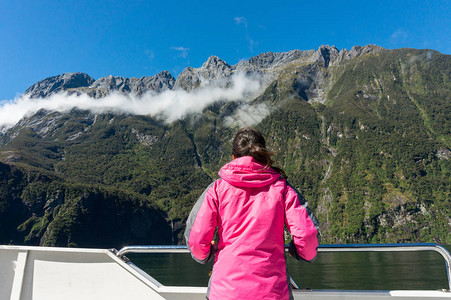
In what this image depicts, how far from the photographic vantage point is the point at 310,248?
214 centimetres

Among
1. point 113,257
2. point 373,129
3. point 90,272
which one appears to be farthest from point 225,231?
point 373,129

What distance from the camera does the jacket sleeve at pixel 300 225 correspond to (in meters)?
2.09

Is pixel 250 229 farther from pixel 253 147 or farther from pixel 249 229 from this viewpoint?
pixel 253 147

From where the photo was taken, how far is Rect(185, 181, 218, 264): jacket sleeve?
2.17 meters

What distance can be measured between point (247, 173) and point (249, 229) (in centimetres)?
39

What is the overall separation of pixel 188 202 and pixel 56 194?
194 ft

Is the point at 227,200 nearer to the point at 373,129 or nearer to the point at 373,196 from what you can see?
the point at 373,196

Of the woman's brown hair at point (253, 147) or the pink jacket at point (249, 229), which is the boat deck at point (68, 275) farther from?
the woman's brown hair at point (253, 147)

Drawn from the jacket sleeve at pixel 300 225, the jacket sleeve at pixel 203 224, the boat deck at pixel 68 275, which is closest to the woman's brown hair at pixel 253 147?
the jacket sleeve at pixel 300 225

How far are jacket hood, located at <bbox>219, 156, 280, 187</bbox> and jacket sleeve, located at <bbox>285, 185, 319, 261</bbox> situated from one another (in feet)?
0.63

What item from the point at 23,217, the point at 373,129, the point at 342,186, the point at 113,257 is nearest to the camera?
the point at 113,257

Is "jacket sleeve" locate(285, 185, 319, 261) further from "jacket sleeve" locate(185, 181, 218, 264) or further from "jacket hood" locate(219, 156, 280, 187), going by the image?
"jacket sleeve" locate(185, 181, 218, 264)

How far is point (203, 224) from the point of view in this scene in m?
2.18

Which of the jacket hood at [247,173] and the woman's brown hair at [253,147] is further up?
the woman's brown hair at [253,147]
